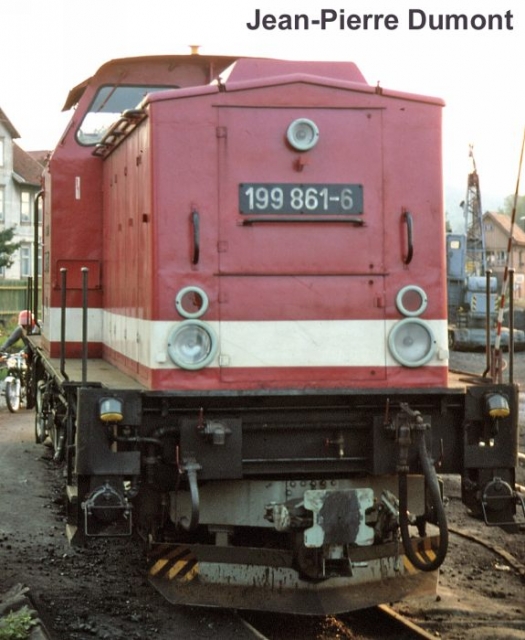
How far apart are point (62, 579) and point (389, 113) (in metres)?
4.03

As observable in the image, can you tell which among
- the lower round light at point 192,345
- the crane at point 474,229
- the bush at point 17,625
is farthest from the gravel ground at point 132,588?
the crane at point 474,229

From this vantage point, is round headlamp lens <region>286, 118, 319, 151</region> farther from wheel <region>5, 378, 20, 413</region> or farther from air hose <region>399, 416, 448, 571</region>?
wheel <region>5, 378, 20, 413</region>

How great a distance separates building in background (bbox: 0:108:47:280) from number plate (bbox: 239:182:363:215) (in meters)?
50.0

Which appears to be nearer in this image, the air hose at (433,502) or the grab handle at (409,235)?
the air hose at (433,502)

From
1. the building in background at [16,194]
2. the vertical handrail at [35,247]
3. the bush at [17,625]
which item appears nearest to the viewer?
the bush at [17,625]

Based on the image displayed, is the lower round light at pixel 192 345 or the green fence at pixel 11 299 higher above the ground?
the green fence at pixel 11 299

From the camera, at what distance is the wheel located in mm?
17141

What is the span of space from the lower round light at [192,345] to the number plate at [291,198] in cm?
79

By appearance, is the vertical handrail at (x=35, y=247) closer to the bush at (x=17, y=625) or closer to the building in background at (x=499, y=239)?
the bush at (x=17, y=625)

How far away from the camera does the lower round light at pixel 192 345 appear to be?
6.02 metres

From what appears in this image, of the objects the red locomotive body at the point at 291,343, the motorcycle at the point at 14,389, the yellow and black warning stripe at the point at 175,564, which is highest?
the red locomotive body at the point at 291,343

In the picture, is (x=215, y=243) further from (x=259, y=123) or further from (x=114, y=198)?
(x=114, y=198)

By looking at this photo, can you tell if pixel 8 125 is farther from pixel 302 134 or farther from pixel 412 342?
pixel 412 342

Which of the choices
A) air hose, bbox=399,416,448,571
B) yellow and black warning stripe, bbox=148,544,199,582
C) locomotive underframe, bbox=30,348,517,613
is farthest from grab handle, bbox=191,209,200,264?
yellow and black warning stripe, bbox=148,544,199,582
